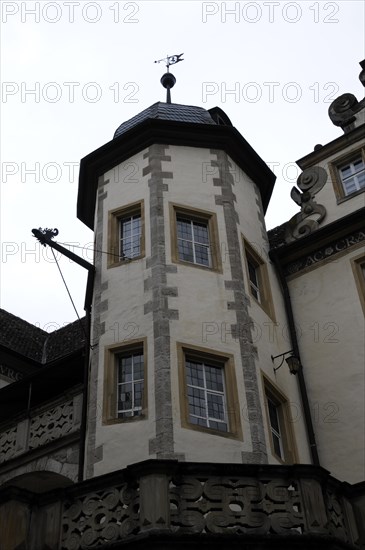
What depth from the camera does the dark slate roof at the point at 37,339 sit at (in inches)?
874

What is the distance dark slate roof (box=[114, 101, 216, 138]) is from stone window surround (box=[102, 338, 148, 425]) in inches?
247

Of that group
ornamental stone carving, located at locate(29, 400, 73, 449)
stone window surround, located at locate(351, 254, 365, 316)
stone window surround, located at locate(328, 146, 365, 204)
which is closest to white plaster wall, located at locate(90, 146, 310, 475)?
ornamental stone carving, located at locate(29, 400, 73, 449)

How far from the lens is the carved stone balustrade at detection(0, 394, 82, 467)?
14461mm

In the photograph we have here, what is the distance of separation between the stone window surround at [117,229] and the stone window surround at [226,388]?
257cm

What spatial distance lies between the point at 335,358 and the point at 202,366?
2.99 m

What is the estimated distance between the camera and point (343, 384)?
14.5 meters

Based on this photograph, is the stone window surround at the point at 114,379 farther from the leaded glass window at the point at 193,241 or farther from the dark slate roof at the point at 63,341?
the dark slate roof at the point at 63,341

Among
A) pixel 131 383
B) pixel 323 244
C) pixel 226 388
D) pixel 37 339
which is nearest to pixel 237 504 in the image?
pixel 226 388

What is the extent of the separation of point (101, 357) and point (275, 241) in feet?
18.6

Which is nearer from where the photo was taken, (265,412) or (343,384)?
(265,412)

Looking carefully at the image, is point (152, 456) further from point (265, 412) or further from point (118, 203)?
point (118, 203)

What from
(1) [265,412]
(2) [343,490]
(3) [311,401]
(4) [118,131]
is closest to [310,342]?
(3) [311,401]

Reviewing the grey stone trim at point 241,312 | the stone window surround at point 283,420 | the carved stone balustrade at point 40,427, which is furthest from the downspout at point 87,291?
the stone window surround at point 283,420

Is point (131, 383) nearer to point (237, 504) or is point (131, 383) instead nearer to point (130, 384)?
point (130, 384)
